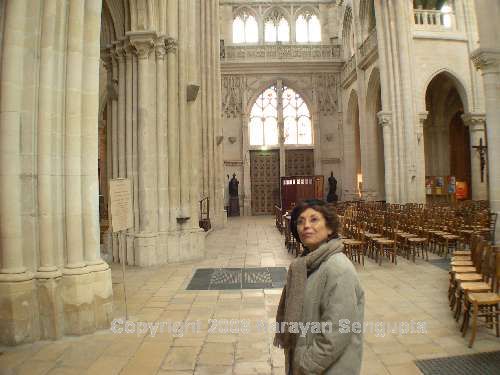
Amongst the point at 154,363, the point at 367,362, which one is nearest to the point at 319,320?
the point at 367,362

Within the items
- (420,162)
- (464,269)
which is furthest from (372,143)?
(464,269)

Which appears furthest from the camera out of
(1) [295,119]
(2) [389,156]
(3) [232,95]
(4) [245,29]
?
(4) [245,29]

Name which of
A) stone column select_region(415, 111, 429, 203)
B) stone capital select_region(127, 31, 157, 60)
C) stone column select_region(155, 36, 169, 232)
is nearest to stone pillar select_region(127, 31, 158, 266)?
stone capital select_region(127, 31, 157, 60)

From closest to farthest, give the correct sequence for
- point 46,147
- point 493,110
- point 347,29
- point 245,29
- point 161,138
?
point 46,147 → point 161,138 → point 493,110 → point 347,29 → point 245,29

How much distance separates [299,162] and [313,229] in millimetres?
25257

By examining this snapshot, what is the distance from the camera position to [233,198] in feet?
83.2

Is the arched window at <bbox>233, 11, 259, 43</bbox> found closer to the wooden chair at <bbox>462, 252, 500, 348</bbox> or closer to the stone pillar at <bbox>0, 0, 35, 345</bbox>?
the stone pillar at <bbox>0, 0, 35, 345</bbox>

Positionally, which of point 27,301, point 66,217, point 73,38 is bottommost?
point 27,301

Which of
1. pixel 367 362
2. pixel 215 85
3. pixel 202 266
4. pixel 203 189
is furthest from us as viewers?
pixel 215 85

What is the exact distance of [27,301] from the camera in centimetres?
461

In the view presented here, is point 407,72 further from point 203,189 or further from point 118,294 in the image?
point 118,294

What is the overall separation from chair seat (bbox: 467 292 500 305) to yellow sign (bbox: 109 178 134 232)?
423 centimetres

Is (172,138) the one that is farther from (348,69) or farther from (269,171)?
(348,69)

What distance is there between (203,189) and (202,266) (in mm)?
8561
